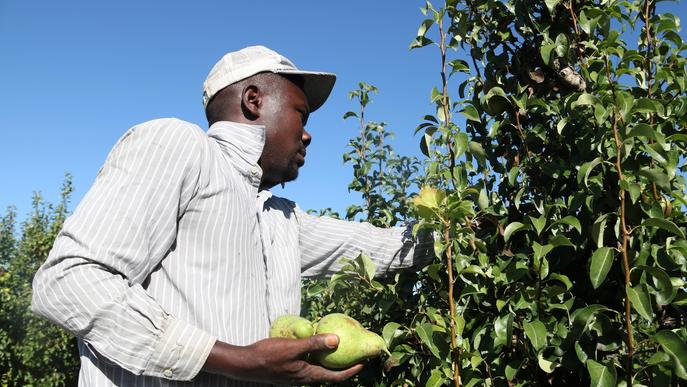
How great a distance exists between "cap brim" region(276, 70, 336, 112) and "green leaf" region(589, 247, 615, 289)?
141 cm

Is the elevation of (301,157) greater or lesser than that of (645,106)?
lesser

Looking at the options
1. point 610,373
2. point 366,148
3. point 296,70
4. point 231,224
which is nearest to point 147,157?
point 231,224

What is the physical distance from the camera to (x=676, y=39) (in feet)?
6.30

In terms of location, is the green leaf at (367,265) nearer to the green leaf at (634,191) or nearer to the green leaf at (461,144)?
the green leaf at (461,144)

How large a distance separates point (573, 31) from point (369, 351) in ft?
4.60

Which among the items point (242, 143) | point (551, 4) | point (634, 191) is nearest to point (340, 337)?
point (242, 143)

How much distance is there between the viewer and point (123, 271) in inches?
62.4

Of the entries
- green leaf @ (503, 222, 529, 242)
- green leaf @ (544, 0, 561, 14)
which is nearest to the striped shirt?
green leaf @ (503, 222, 529, 242)

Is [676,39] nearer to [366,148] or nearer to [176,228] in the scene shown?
[176,228]

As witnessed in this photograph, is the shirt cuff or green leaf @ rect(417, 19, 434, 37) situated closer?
Answer: the shirt cuff

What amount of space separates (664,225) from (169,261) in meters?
1.48

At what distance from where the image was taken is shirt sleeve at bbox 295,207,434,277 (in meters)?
2.42

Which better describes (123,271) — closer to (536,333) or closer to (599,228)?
(536,333)

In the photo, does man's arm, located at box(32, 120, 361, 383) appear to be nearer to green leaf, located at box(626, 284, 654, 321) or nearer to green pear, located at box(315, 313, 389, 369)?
green pear, located at box(315, 313, 389, 369)
